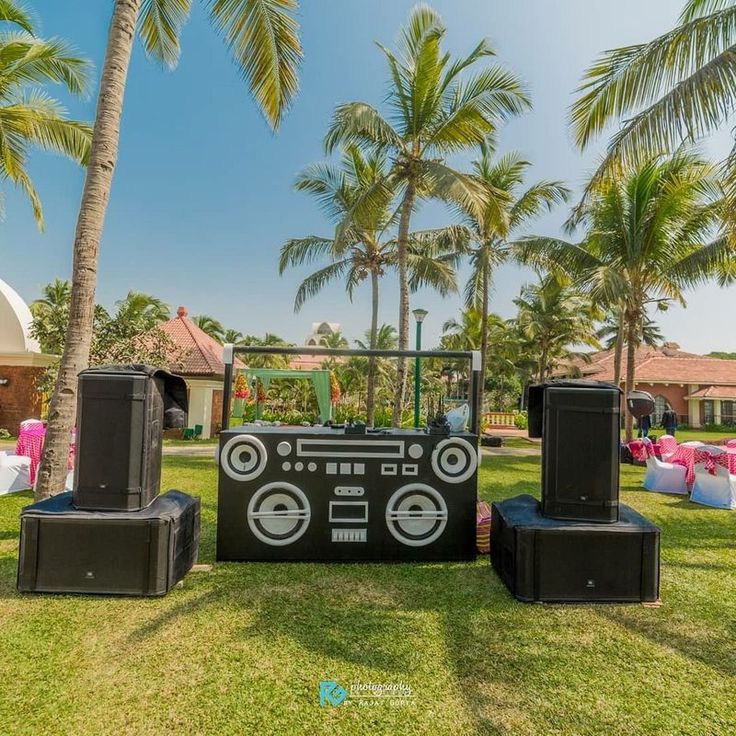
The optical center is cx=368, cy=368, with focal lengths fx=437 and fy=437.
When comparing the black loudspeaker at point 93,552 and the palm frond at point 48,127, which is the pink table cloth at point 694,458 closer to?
the black loudspeaker at point 93,552

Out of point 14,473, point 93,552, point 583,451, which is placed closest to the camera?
point 93,552

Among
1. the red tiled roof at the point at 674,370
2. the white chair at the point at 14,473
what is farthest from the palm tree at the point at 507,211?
the red tiled roof at the point at 674,370

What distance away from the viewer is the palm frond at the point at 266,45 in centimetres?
523

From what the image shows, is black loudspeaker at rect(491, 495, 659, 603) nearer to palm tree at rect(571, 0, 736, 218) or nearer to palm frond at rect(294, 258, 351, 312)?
palm tree at rect(571, 0, 736, 218)

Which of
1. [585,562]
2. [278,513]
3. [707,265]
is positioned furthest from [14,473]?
[707,265]

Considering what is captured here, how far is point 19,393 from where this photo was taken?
13.1 meters

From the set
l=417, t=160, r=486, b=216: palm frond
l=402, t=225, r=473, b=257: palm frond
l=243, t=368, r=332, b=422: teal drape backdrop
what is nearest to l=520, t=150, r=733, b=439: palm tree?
l=402, t=225, r=473, b=257: palm frond

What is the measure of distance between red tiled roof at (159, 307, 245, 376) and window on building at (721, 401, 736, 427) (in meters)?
29.5

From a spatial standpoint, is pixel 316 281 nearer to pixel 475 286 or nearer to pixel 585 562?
pixel 475 286

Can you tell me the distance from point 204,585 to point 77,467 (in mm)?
1187

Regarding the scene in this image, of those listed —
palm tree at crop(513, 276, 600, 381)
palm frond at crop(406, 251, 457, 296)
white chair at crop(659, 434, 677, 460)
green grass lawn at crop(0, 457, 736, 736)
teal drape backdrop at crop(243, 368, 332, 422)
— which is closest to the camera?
green grass lawn at crop(0, 457, 736, 736)

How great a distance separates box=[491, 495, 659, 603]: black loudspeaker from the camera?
288 centimetres

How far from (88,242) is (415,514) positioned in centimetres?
394

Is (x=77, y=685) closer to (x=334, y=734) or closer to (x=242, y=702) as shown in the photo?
(x=242, y=702)
